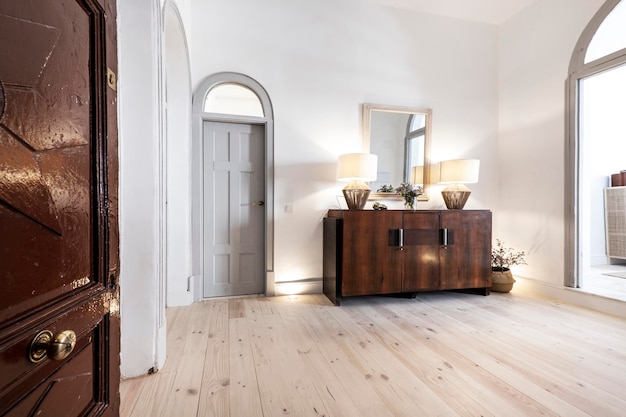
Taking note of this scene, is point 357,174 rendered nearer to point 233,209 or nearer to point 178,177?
point 233,209

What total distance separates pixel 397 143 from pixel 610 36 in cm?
222

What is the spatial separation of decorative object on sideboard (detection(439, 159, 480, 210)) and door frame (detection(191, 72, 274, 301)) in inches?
79.9

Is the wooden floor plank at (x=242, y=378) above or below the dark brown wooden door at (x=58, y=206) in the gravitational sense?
below

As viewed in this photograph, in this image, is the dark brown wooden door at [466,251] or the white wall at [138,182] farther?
the dark brown wooden door at [466,251]

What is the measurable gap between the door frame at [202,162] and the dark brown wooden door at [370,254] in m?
0.87

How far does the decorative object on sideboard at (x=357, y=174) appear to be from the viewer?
9.97 ft

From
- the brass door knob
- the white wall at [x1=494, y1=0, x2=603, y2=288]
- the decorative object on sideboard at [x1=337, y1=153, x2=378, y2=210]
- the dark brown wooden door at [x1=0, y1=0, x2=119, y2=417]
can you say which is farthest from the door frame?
the white wall at [x1=494, y1=0, x2=603, y2=288]

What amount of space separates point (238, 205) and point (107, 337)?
8.05ft

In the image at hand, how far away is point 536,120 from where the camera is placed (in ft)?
11.5

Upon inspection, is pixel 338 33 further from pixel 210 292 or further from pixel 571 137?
pixel 210 292

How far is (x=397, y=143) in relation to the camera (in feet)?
11.9

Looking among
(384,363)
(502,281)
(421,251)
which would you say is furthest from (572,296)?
(384,363)

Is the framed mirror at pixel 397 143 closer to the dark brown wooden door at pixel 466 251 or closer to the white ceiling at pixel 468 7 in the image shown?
the dark brown wooden door at pixel 466 251

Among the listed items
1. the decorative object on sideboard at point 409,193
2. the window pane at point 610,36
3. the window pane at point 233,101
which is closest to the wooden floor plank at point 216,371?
the window pane at point 233,101
